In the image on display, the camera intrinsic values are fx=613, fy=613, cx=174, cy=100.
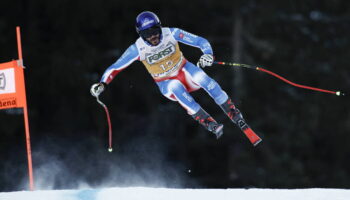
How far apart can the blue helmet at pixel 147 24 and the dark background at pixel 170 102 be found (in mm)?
8292

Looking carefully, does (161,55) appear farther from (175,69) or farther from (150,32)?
(150,32)

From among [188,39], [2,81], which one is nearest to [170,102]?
[2,81]

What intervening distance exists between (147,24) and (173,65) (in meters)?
0.59

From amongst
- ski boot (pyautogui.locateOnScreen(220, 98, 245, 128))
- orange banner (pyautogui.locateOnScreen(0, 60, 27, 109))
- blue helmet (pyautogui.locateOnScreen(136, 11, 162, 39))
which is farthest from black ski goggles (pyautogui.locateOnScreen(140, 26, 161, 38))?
orange banner (pyautogui.locateOnScreen(0, 60, 27, 109))

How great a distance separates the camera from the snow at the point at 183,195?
6051 millimetres

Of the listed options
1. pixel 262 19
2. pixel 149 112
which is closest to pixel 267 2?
pixel 262 19

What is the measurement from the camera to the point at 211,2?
15.2 m

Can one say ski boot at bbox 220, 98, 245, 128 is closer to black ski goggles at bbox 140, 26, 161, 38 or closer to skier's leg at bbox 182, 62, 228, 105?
skier's leg at bbox 182, 62, 228, 105

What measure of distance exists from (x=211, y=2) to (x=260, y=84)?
Result: 98.4 inches

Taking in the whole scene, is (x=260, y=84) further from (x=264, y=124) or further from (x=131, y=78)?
(x=131, y=78)

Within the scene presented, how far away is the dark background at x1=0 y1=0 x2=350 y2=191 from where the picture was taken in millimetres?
14500

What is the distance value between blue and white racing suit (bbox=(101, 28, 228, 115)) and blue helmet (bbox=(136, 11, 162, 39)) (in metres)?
0.21

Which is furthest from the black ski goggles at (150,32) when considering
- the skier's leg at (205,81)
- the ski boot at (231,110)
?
the ski boot at (231,110)

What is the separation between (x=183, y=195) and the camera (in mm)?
6172
